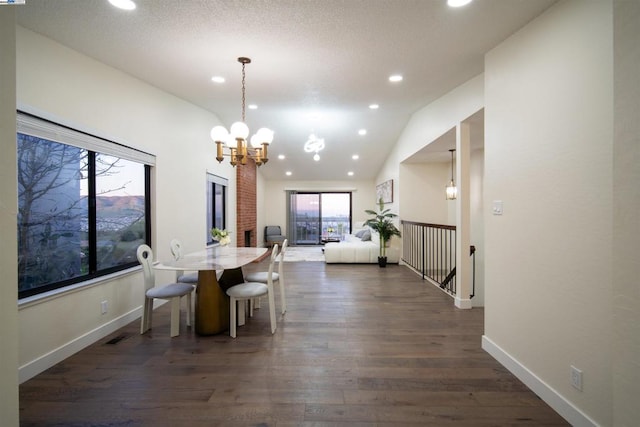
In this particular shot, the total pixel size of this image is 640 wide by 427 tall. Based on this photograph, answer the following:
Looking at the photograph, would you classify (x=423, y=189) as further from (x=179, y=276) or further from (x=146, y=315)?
(x=146, y=315)

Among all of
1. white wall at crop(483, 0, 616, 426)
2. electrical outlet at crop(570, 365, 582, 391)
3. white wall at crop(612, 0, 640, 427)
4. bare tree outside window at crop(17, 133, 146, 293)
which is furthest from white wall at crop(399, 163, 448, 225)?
white wall at crop(612, 0, 640, 427)

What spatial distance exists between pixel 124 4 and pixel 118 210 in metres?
2.10

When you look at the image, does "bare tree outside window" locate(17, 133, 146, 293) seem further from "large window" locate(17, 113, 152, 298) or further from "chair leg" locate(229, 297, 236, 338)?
"chair leg" locate(229, 297, 236, 338)

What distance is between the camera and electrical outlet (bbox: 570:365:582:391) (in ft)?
5.56

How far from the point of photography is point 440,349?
2.59 metres

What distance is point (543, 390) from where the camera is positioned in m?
1.93

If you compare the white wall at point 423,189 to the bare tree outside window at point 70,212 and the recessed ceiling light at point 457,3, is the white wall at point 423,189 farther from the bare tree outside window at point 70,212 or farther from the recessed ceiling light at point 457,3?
the bare tree outside window at point 70,212

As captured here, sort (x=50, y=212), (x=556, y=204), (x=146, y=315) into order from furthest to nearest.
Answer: (x=146, y=315) < (x=50, y=212) < (x=556, y=204)

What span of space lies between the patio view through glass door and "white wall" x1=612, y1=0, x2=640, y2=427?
30.7ft

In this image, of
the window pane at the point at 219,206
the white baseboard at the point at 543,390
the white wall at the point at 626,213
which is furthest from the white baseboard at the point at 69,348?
the white baseboard at the point at 543,390

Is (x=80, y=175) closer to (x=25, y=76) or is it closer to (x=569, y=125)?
(x=25, y=76)

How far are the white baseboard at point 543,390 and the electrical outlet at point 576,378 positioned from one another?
0.42ft

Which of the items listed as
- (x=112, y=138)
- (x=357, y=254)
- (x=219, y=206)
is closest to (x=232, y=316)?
(x=112, y=138)

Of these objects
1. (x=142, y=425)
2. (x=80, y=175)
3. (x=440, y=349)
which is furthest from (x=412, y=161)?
(x=142, y=425)
